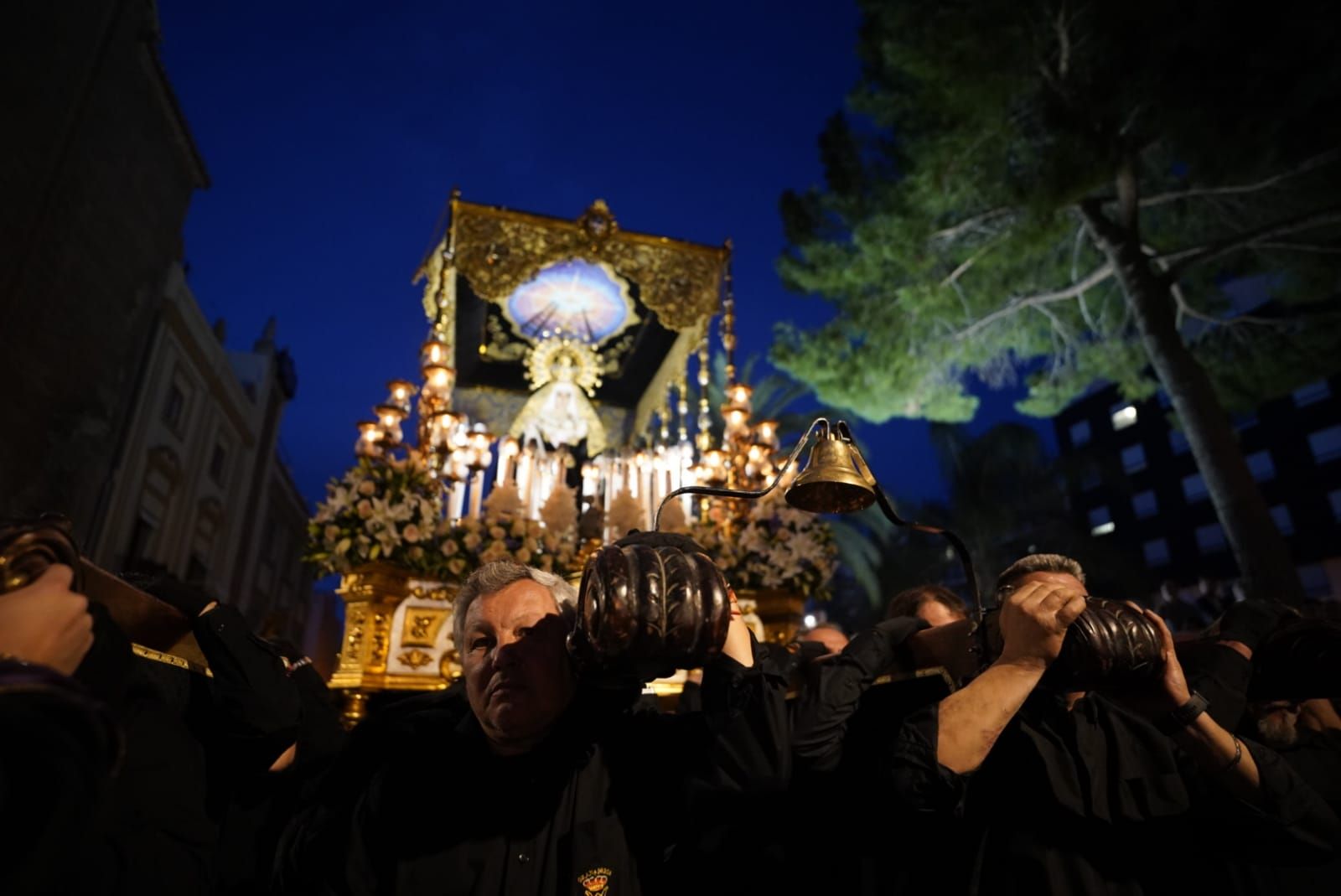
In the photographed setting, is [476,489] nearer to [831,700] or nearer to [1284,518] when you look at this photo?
[831,700]

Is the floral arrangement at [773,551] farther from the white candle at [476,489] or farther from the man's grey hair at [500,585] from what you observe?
the man's grey hair at [500,585]

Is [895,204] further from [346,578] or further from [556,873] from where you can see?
[556,873]

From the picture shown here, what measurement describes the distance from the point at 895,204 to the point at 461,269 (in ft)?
22.3

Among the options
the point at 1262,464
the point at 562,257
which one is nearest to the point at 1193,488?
the point at 1262,464

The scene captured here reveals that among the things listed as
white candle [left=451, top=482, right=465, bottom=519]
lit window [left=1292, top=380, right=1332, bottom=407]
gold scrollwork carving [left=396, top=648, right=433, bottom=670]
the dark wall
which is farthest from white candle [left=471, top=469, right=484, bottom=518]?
lit window [left=1292, top=380, right=1332, bottom=407]

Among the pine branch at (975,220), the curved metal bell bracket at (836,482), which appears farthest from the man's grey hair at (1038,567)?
the pine branch at (975,220)

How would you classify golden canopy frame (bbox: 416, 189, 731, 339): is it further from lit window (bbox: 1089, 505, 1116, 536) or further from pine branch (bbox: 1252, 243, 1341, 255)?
lit window (bbox: 1089, 505, 1116, 536)

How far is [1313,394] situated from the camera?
91.7ft

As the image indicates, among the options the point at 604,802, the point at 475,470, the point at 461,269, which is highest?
the point at 461,269

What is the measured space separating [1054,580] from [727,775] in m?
0.93

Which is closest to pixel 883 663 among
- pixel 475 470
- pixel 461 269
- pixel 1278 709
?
pixel 1278 709

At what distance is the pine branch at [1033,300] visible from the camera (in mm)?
10234

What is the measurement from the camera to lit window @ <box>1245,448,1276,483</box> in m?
28.9

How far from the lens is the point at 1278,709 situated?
2.53 metres
